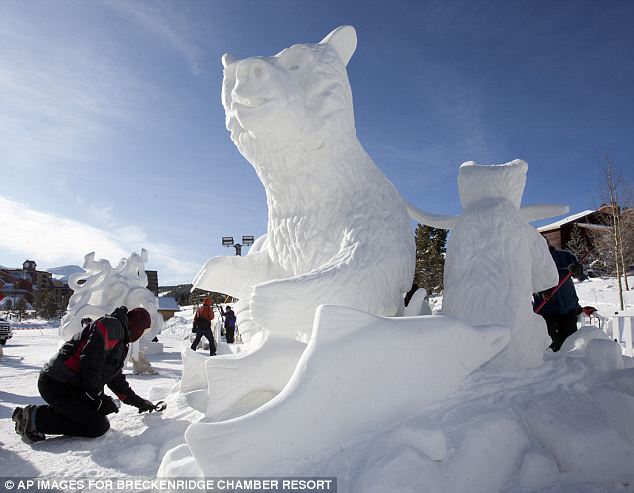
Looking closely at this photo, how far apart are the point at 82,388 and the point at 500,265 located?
9.18 ft

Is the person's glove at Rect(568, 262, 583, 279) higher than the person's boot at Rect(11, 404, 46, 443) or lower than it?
higher

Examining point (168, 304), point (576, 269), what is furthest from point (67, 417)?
point (168, 304)

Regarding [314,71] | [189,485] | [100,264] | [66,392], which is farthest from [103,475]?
[100,264]

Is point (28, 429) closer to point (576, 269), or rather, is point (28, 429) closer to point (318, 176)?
point (318, 176)

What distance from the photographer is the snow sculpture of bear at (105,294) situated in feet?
23.5

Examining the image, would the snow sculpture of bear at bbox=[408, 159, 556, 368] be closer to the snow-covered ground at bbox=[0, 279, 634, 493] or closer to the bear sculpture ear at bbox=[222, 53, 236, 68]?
the snow-covered ground at bbox=[0, 279, 634, 493]

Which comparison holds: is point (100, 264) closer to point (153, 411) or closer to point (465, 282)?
point (153, 411)

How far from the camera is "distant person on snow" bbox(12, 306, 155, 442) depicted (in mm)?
2859

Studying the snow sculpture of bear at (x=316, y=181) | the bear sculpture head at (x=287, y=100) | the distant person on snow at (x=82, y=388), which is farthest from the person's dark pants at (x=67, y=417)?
the bear sculpture head at (x=287, y=100)

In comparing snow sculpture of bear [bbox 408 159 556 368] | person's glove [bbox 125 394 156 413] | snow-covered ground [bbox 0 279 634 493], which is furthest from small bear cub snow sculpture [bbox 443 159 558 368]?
person's glove [bbox 125 394 156 413]

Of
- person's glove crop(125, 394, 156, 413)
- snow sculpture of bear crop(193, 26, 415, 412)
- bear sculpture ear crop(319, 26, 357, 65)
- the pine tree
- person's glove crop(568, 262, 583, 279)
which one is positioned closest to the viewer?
snow sculpture of bear crop(193, 26, 415, 412)

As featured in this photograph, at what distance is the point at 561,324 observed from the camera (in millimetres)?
4168

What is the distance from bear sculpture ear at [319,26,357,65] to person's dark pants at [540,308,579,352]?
9.85 ft

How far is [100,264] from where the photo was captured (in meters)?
7.80
